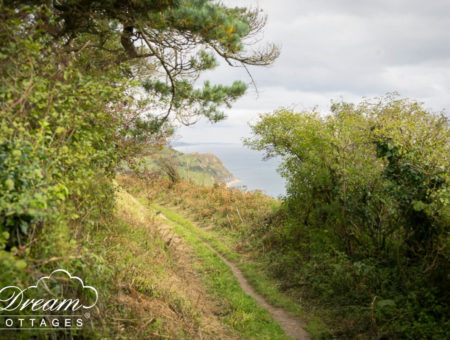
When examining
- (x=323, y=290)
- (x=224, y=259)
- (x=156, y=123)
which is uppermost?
(x=156, y=123)

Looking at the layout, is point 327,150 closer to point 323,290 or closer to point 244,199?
point 323,290

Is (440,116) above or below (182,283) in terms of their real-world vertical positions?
above

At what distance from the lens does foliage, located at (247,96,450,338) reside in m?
5.75

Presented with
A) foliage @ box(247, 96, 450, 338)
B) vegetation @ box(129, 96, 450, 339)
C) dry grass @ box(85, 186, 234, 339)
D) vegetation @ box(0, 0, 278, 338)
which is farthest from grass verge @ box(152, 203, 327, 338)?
vegetation @ box(0, 0, 278, 338)

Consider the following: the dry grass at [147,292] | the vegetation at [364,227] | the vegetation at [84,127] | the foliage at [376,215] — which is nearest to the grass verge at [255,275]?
the vegetation at [364,227]

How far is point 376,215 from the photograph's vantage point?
7488 mm

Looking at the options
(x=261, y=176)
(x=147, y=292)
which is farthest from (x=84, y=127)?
(x=261, y=176)

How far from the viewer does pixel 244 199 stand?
1598 cm

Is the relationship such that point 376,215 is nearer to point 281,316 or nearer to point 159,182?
point 281,316

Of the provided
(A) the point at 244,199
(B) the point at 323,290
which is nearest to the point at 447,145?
(B) the point at 323,290

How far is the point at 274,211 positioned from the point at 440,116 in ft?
24.0

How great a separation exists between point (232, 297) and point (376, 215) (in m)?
3.95

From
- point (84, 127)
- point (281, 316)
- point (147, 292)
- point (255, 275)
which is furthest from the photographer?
point (255, 275)

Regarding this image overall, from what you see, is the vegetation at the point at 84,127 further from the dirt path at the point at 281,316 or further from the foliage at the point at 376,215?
the foliage at the point at 376,215
